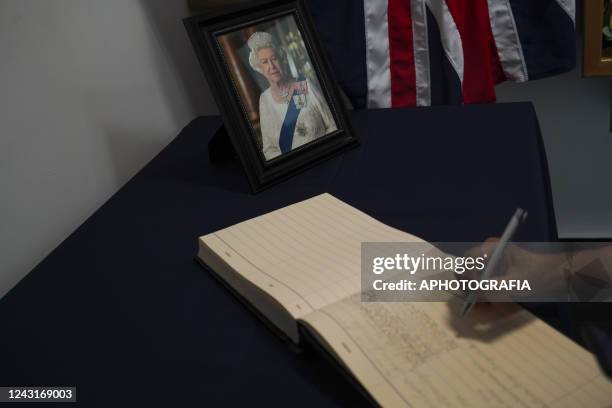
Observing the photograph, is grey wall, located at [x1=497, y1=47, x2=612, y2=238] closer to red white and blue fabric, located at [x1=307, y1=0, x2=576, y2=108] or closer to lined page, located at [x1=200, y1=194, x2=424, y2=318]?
red white and blue fabric, located at [x1=307, y1=0, x2=576, y2=108]

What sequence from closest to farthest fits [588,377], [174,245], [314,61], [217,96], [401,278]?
[588,377] < [401,278] < [174,245] < [217,96] < [314,61]

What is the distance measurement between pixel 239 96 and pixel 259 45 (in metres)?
0.11

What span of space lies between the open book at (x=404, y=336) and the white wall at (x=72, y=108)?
324mm

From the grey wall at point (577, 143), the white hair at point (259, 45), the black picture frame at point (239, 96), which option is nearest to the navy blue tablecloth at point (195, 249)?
the black picture frame at point (239, 96)

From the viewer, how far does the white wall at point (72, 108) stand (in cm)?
89

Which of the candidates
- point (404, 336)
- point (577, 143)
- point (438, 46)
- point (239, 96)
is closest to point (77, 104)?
point (239, 96)

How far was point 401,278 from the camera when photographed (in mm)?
671

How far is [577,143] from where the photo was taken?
1746 millimetres

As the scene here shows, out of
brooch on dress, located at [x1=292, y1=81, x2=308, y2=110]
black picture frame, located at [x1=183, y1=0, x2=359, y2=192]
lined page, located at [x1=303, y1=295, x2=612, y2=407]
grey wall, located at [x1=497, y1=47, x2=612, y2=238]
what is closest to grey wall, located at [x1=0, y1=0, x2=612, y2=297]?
black picture frame, located at [x1=183, y1=0, x2=359, y2=192]

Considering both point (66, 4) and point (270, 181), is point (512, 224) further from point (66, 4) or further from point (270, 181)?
point (66, 4)

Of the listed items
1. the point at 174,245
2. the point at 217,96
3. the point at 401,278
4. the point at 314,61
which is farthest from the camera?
the point at 314,61

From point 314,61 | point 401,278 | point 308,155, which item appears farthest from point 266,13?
point 401,278

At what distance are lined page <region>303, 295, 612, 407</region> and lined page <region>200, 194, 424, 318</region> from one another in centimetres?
4

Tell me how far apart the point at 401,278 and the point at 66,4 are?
713 millimetres
